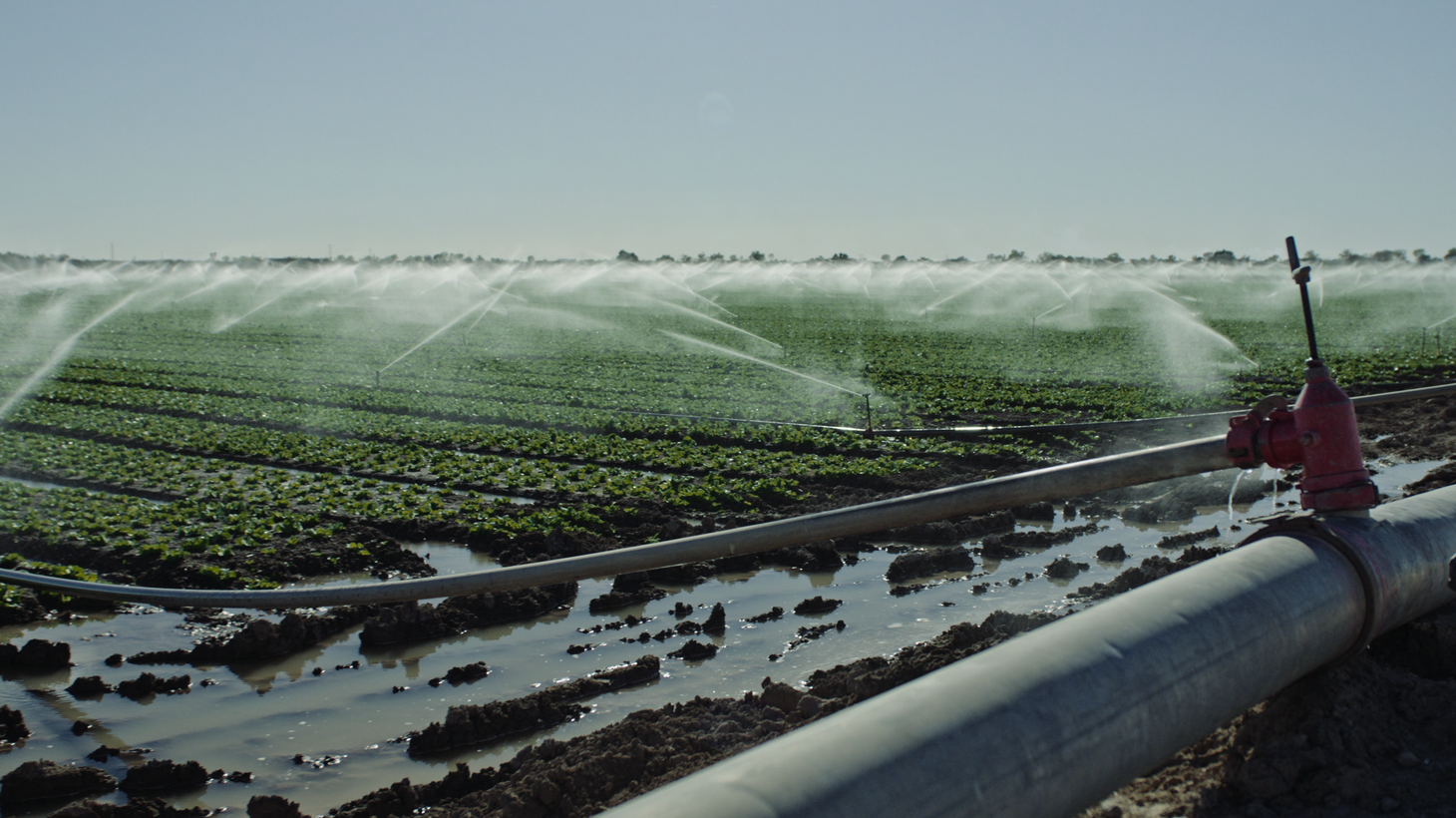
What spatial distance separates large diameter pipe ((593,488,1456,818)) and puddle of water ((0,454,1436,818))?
4322 millimetres

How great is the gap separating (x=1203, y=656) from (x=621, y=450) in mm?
13933

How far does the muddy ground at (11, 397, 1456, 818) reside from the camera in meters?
2.89

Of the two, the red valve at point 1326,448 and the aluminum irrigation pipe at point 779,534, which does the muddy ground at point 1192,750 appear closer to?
the red valve at point 1326,448

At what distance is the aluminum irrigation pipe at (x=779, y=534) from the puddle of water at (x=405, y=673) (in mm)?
2341

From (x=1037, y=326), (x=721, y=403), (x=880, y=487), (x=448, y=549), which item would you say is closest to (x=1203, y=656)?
(x=448, y=549)

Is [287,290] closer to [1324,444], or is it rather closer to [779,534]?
[779,534]

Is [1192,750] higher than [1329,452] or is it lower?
lower

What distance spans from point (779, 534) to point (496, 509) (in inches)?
356

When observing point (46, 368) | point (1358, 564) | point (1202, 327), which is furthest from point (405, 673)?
point (1202, 327)

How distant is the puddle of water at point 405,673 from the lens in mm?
5883

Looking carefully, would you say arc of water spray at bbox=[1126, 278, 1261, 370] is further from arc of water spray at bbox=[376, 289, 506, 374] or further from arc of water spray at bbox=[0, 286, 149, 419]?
arc of water spray at bbox=[0, 286, 149, 419]

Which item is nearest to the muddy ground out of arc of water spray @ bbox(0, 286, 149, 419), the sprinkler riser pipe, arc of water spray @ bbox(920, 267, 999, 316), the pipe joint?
the pipe joint

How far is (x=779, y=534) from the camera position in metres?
3.57

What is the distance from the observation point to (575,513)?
1146 centimetres
